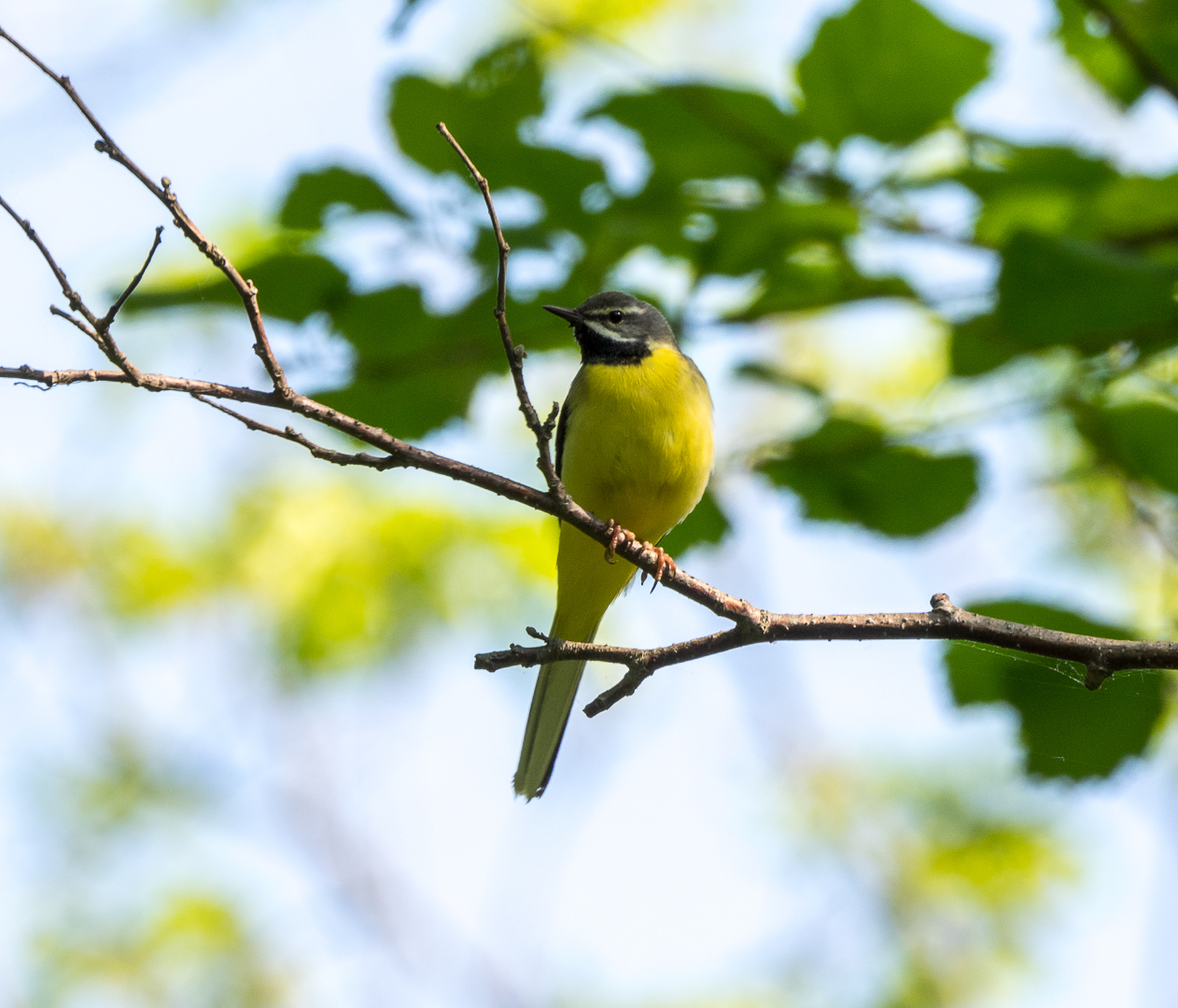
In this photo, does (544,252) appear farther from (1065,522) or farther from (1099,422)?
(1065,522)

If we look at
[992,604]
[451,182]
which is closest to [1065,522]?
→ [992,604]

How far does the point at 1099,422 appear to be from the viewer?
4352 millimetres

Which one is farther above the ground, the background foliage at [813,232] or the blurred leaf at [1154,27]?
the blurred leaf at [1154,27]

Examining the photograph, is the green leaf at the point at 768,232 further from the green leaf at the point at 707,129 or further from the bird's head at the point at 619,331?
the bird's head at the point at 619,331

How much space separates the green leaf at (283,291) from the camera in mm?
3793

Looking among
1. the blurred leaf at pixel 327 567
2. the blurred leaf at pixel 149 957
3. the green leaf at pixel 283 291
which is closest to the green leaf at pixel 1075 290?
the green leaf at pixel 283 291

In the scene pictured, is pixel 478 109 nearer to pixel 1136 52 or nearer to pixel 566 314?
pixel 566 314

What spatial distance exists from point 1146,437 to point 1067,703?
1065 millimetres

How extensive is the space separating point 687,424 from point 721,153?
1198mm

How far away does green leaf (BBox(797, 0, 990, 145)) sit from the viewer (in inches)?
156

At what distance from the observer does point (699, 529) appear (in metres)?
4.63

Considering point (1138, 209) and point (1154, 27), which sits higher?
point (1154, 27)

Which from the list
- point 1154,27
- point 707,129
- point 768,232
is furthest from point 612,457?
point 1154,27

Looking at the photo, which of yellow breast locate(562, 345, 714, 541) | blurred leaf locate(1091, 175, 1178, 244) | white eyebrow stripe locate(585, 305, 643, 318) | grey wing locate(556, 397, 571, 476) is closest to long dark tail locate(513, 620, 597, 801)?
yellow breast locate(562, 345, 714, 541)
